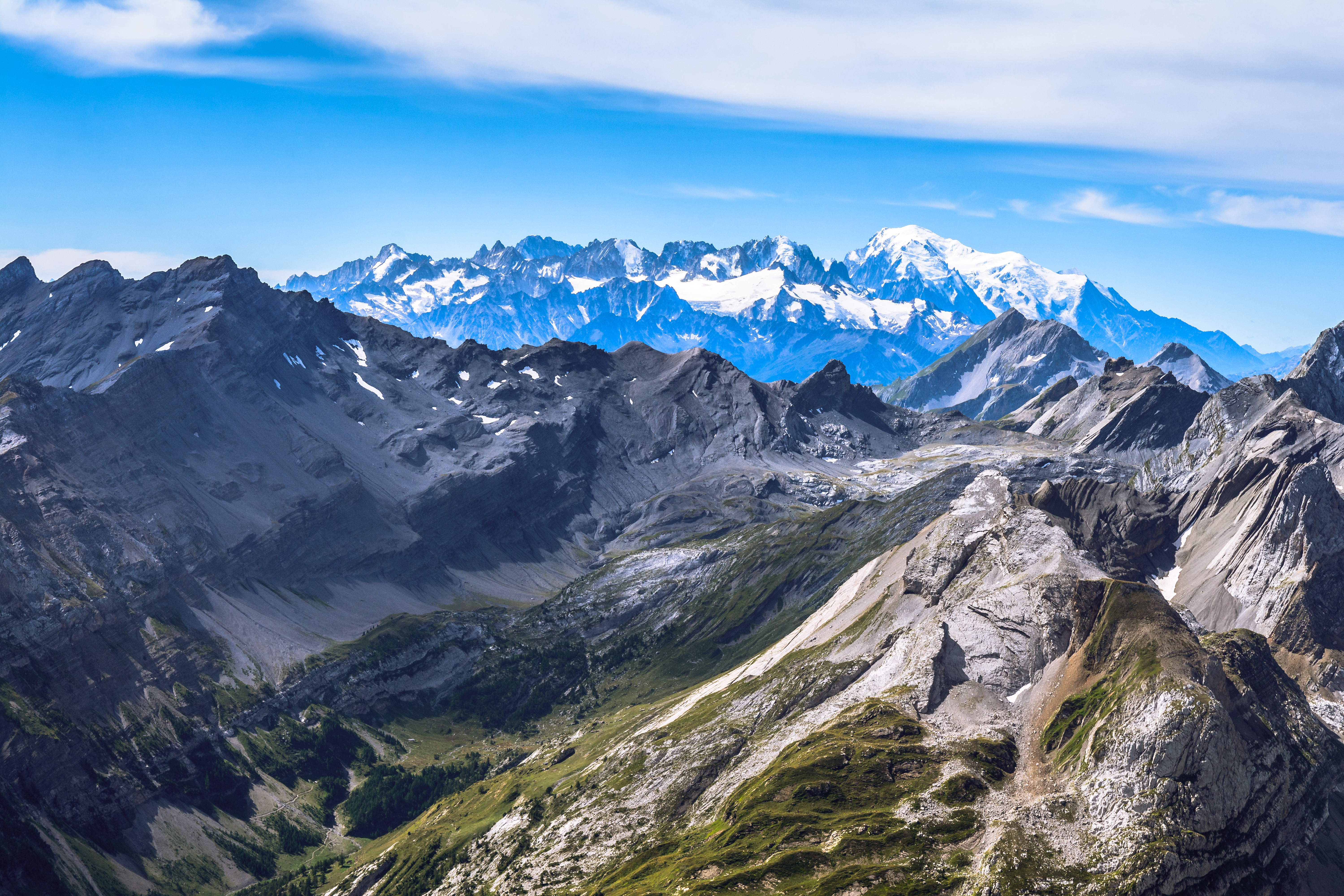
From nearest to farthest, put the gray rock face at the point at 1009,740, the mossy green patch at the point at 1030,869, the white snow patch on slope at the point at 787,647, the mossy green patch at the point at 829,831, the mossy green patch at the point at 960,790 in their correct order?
the mossy green patch at the point at 1030,869
the gray rock face at the point at 1009,740
the mossy green patch at the point at 829,831
the mossy green patch at the point at 960,790
the white snow patch on slope at the point at 787,647

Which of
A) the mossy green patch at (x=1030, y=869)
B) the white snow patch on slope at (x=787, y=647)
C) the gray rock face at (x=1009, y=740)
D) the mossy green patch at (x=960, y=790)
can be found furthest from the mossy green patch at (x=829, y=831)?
the white snow patch on slope at (x=787, y=647)

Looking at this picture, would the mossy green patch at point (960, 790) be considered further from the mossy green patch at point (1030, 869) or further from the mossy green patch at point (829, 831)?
the mossy green patch at point (1030, 869)

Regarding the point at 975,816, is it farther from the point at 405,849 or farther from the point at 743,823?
the point at 405,849

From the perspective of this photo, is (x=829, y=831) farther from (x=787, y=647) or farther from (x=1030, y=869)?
(x=787, y=647)

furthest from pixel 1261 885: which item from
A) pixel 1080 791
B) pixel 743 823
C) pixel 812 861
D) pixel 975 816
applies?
pixel 743 823

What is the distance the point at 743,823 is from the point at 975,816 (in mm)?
28717

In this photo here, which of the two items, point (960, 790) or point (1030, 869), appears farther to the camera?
point (960, 790)

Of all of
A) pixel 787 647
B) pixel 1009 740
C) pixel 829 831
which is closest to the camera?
pixel 829 831

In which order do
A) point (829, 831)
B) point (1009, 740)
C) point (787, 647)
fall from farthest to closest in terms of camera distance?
point (787, 647), point (1009, 740), point (829, 831)

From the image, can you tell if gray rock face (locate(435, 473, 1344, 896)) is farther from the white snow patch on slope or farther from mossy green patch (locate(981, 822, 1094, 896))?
the white snow patch on slope

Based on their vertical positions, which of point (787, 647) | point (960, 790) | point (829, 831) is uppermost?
point (960, 790)

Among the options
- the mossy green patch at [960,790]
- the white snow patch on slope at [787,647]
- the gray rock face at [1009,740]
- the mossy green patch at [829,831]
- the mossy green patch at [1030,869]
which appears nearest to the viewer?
the mossy green patch at [1030,869]

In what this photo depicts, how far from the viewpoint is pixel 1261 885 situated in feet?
336

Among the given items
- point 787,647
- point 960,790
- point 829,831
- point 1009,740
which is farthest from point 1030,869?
point 787,647
